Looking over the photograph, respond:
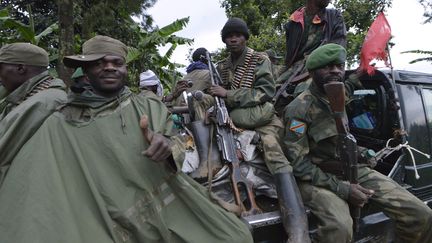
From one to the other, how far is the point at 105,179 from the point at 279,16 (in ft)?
44.9

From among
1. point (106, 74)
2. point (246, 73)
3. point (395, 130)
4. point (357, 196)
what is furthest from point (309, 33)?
point (106, 74)

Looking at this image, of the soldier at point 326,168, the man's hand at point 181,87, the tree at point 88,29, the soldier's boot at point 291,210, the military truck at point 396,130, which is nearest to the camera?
the soldier's boot at point 291,210

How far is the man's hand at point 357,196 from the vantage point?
11.2ft

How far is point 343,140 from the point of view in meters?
3.41

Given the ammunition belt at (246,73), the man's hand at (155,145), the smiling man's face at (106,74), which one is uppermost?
the smiling man's face at (106,74)

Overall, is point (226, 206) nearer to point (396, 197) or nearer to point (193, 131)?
point (193, 131)

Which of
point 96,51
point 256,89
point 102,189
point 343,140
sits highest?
point 96,51

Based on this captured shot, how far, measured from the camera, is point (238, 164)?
3340 millimetres

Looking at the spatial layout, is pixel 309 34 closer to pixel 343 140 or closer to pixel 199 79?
pixel 199 79

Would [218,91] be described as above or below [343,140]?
above

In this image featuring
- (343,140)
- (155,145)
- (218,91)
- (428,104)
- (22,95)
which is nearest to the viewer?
(155,145)

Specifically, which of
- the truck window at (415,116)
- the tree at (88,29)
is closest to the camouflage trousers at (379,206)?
the truck window at (415,116)

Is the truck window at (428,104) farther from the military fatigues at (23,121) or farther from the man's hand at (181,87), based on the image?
the military fatigues at (23,121)

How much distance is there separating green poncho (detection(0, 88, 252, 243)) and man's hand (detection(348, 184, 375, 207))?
1156mm
